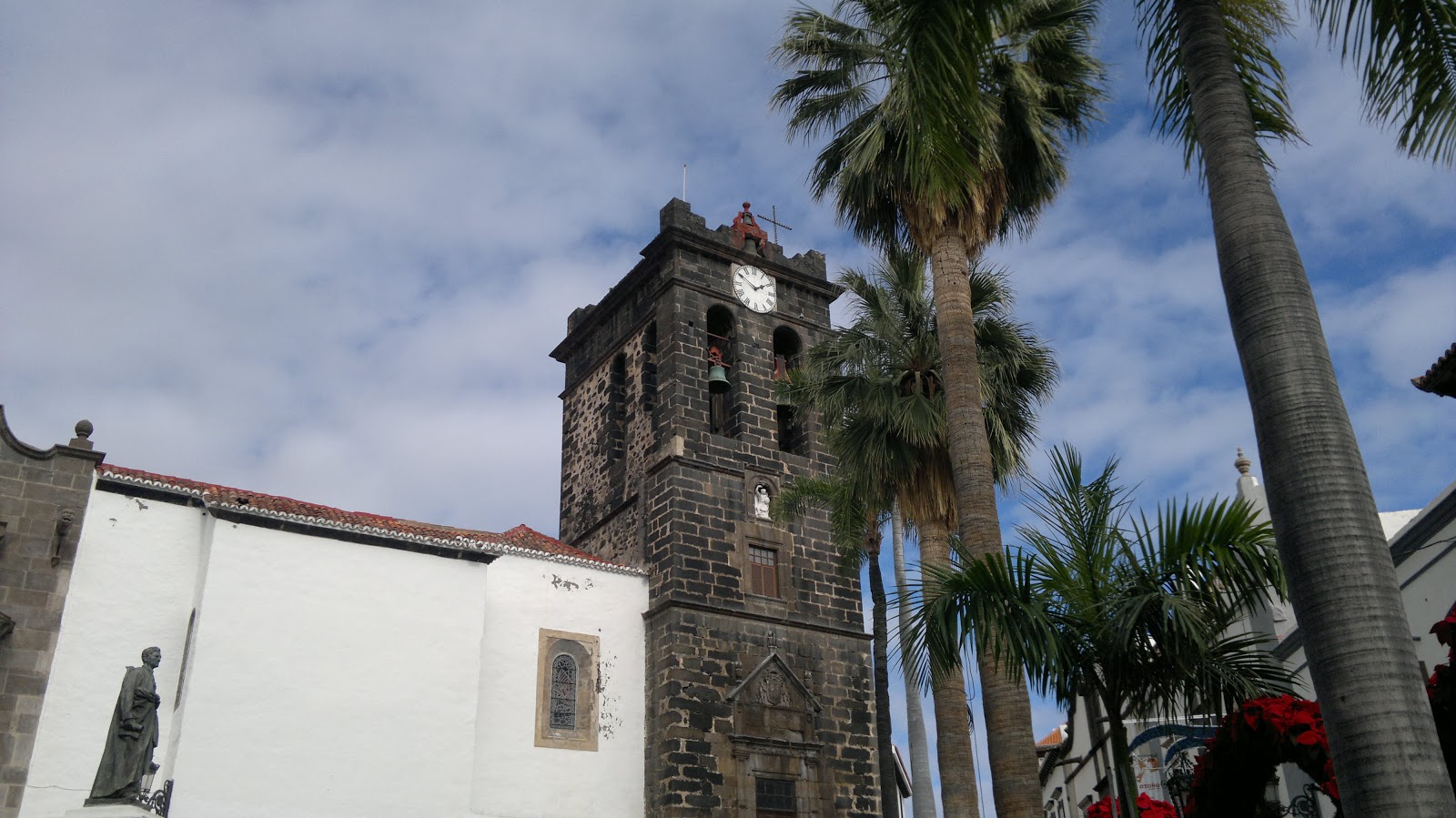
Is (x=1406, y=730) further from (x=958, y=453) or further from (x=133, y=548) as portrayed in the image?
(x=133, y=548)

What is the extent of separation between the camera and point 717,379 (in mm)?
25500

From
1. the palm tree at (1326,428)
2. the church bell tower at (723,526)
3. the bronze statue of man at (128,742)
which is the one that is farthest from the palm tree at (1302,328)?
the church bell tower at (723,526)

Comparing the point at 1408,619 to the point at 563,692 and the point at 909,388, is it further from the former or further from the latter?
the point at 563,692

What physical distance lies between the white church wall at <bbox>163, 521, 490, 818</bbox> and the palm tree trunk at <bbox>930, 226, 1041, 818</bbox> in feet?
34.4

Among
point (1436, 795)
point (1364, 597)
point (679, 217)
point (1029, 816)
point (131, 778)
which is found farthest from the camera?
point (679, 217)

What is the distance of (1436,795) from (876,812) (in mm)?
19113

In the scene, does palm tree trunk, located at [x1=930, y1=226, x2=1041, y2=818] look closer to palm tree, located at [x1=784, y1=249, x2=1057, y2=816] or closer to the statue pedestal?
palm tree, located at [x1=784, y1=249, x2=1057, y2=816]

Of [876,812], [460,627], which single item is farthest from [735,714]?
[460,627]

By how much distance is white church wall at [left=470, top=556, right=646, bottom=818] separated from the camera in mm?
20062

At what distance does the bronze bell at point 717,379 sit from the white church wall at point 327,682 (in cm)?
775

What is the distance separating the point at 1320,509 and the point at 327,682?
52.5ft

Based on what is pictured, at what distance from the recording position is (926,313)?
59.4ft

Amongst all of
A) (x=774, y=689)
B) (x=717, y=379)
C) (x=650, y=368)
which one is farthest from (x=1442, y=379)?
(x=650, y=368)

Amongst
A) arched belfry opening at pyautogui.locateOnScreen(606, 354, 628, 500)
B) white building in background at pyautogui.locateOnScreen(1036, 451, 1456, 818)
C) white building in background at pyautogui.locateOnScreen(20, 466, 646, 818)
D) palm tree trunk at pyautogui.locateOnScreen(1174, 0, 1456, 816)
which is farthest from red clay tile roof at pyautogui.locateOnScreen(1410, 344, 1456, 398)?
arched belfry opening at pyautogui.locateOnScreen(606, 354, 628, 500)
